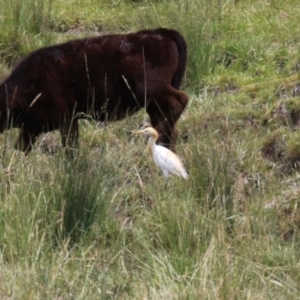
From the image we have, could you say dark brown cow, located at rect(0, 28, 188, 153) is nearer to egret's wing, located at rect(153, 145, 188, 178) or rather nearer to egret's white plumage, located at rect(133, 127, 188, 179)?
egret's white plumage, located at rect(133, 127, 188, 179)

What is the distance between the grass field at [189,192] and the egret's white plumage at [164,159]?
0.08 m

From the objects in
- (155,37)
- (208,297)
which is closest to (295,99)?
(155,37)

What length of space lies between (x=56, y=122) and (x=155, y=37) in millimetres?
1140

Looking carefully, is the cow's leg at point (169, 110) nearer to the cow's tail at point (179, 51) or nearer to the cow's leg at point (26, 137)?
the cow's tail at point (179, 51)

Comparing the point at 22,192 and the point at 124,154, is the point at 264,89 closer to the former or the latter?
the point at 124,154

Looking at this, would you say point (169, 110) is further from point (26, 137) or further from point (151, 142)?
point (26, 137)

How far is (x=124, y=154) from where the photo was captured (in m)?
8.98

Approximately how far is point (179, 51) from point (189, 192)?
2.13 m

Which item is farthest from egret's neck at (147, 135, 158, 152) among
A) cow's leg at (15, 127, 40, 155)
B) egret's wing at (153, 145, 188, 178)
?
cow's leg at (15, 127, 40, 155)

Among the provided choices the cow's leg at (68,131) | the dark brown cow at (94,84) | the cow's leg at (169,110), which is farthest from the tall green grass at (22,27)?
the cow's leg at (169,110)

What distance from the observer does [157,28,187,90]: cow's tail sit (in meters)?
9.58

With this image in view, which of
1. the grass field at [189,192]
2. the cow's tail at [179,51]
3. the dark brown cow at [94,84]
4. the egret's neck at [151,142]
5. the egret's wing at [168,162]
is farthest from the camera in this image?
the cow's tail at [179,51]

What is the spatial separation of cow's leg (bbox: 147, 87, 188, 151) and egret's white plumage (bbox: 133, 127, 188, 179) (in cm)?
66

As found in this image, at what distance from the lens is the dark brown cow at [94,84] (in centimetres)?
942
